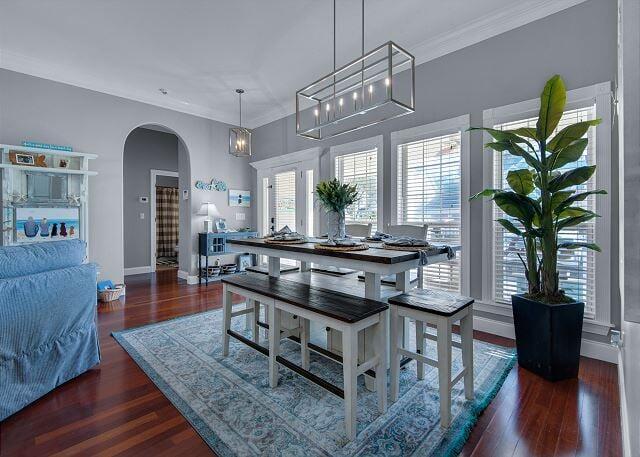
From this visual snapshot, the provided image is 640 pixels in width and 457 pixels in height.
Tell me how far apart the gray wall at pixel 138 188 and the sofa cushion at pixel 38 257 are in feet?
14.6

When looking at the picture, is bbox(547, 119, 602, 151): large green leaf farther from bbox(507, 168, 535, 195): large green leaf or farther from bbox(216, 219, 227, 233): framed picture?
bbox(216, 219, 227, 233): framed picture

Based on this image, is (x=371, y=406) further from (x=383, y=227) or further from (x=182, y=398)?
(x=383, y=227)

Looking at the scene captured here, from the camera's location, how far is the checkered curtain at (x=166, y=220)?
8031 mm

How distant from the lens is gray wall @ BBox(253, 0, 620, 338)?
246 cm

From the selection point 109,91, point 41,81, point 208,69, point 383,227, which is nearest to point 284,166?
point 208,69

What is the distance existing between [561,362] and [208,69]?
4625 millimetres

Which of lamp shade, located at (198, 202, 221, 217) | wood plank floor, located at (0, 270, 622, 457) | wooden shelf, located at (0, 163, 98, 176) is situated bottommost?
wood plank floor, located at (0, 270, 622, 457)

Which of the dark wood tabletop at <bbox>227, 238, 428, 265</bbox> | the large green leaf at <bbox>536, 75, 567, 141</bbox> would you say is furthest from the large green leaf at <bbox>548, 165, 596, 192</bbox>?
the dark wood tabletop at <bbox>227, 238, 428, 265</bbox>

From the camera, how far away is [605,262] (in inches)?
95.7

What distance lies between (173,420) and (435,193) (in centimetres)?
303

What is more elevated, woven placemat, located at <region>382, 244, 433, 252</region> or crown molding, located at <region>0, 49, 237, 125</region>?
crown molding, located at <region>0, 49, 237, 125</region>

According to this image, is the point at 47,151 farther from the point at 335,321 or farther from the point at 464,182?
the point at 464,182

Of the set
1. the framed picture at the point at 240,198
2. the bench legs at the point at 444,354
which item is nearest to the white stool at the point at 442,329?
the bench legs at the point at 444,354

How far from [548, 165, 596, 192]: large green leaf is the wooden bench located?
5.10 feet
